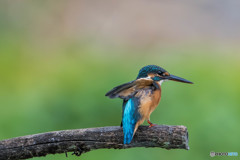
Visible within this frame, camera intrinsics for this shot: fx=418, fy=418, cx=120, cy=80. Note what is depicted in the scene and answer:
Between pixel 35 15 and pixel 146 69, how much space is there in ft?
16.7

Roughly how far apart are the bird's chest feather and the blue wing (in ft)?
0.10

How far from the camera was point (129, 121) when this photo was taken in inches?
95.9

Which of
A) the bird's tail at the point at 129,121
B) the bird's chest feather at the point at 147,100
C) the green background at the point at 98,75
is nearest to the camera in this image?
the bird's tail at the point at 129,121

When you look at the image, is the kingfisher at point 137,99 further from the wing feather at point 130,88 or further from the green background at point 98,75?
the green background at point 98,75

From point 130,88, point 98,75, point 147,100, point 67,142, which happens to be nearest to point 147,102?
point 147,100

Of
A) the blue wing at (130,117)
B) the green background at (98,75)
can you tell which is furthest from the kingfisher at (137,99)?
the green background at (98,75)

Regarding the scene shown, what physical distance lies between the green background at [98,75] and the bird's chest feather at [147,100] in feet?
3.82

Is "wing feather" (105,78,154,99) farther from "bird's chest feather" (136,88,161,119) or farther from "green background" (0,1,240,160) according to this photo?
"green background" (0,1,240,160)

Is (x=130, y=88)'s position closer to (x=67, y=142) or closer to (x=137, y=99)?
(x=137, y=99)

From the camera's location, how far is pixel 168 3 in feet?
25.1

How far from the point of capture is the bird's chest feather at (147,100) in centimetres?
251

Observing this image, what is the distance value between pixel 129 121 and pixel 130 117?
3 centimetres

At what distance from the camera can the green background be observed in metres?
4.02

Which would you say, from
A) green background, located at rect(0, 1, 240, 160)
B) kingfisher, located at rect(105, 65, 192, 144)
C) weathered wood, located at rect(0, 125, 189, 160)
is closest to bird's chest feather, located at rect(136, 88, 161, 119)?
kingfisher, located at rect(105, 65, 192, 144)
